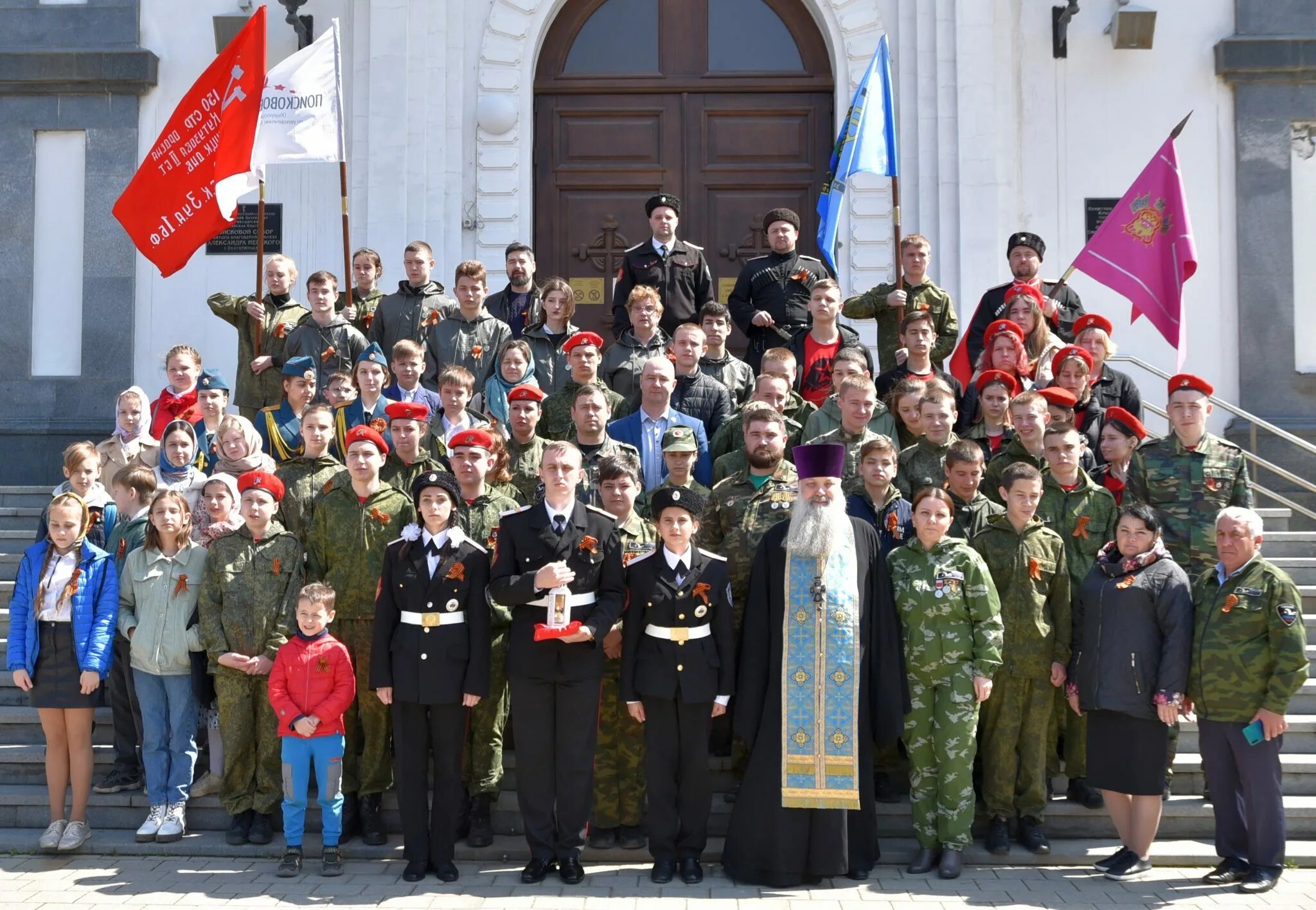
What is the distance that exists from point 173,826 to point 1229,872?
5.05m

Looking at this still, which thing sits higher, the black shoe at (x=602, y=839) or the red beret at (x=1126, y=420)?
the red beret at (x=1126, y=420)

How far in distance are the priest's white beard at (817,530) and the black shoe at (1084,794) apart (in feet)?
6.01

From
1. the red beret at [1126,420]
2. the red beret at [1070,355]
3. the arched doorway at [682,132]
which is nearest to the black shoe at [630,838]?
the red beret at [1126,420]

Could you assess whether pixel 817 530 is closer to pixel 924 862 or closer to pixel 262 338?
pixel 924 862

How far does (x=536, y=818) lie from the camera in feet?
21.5

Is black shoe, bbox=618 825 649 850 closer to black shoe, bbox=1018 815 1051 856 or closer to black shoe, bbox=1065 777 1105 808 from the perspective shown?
black shoe, bbox=1018 815 1051 856

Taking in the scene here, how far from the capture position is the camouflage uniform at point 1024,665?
6855 millimetres

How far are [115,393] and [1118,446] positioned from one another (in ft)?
26.9

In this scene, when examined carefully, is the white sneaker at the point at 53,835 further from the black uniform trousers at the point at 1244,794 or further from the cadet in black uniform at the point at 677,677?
the black uniform trousers at the point at 1244,794

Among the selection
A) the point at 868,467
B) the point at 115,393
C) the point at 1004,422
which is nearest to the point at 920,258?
the point at 1004,422

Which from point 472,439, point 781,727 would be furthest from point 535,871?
point 472,439

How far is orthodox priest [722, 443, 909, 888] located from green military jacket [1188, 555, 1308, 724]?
139 cm

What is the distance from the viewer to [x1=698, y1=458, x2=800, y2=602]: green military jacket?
718 centimetres

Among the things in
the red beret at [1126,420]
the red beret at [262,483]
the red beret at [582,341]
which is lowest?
the red beret at [262,483]
